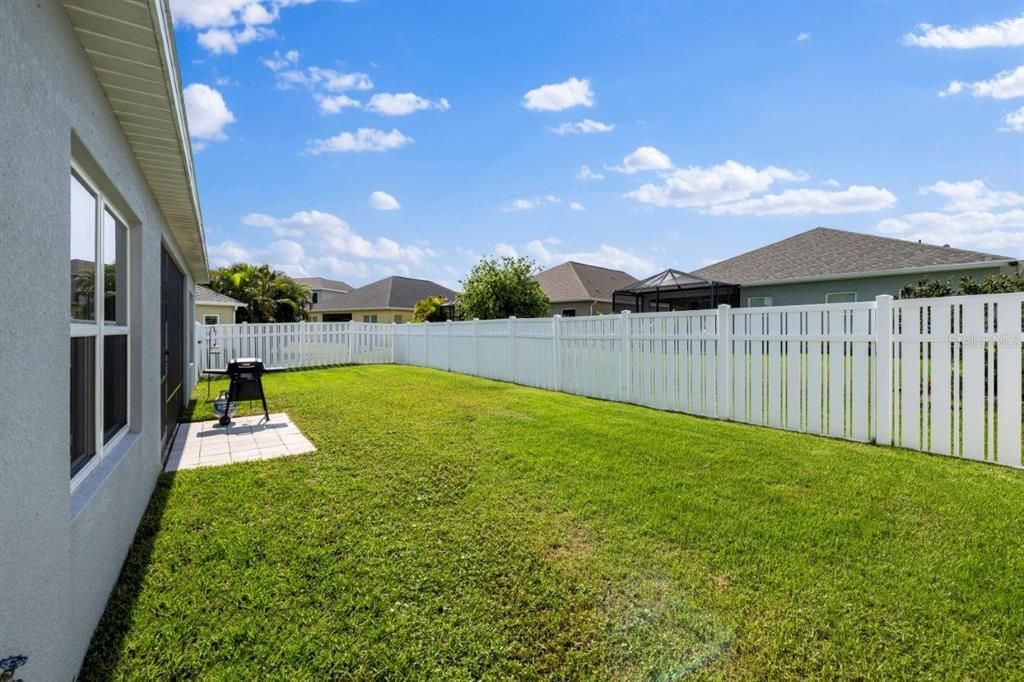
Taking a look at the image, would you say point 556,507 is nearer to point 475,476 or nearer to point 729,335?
point 475,476

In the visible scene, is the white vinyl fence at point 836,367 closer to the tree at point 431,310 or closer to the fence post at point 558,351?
the fence post at point 558,351

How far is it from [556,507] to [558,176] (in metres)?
14.1

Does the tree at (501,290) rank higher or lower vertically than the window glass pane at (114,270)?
higher

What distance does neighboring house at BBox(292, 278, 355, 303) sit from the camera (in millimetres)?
53156

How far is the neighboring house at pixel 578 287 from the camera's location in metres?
27.9

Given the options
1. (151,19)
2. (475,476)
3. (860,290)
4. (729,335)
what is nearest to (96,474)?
(151,19)

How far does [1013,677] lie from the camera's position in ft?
7.68

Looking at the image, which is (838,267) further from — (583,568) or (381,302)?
(381,302)

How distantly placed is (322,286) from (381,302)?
21400mm

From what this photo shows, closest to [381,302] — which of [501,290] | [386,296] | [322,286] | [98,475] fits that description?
[386,296]

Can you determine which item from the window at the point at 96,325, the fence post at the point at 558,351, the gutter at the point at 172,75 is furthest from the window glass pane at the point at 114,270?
the fence post at the point at 558,351

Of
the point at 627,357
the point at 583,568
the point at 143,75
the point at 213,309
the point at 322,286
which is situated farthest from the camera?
the point at 322,286

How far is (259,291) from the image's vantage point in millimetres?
27766

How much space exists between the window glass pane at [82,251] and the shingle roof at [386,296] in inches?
1319
